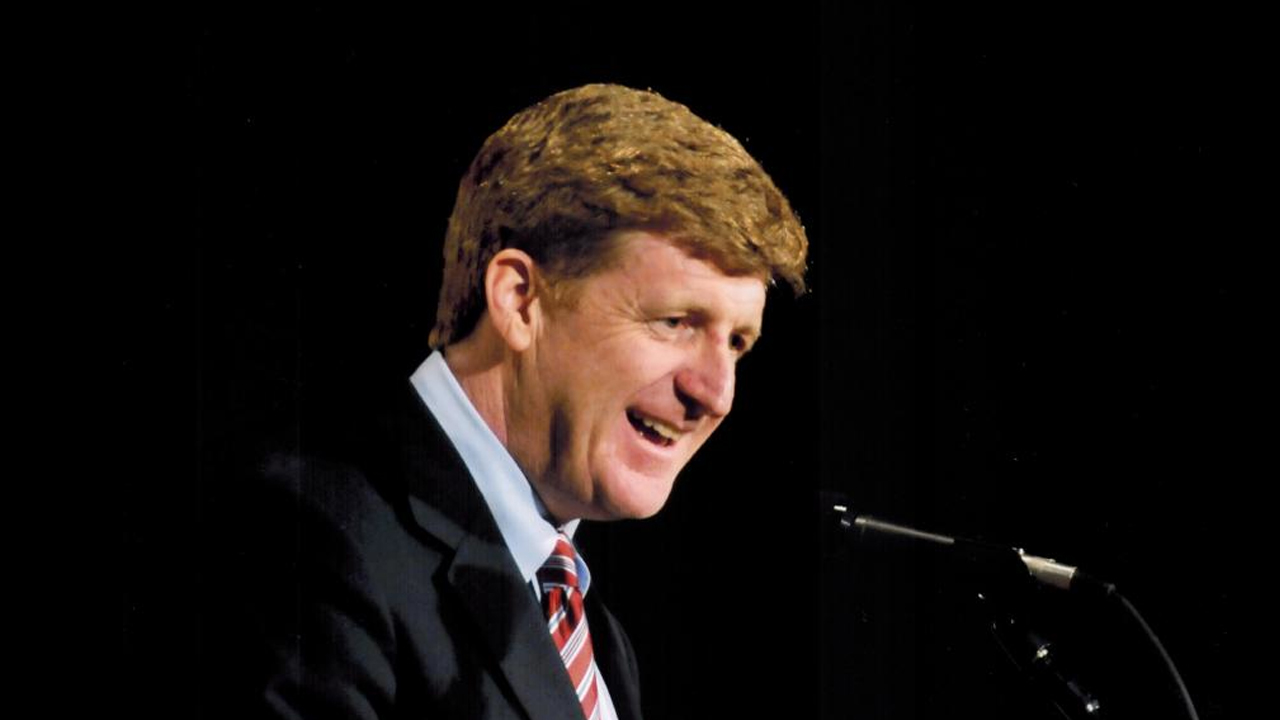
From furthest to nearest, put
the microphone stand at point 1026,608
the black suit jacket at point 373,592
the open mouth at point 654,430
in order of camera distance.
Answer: the open mouth at point 654,430 → the microphone stand at point 1026,608 → the black suit jacket at point 373,592

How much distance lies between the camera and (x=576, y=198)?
67.7 inches

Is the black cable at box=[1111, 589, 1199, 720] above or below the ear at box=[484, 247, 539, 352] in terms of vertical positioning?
below

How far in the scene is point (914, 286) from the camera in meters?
2.43

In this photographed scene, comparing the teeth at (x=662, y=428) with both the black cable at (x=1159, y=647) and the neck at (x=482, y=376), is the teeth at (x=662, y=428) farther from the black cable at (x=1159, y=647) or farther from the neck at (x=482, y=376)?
the black cable at (x=1159, y=647)

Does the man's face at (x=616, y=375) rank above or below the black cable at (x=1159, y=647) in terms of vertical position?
above

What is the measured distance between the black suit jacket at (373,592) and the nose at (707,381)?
32 centimetres

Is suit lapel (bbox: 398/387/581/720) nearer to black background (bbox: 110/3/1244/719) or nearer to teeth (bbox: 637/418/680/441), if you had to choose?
black background (bbox: 110/3/1244/719)

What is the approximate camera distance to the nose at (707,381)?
1.79 m

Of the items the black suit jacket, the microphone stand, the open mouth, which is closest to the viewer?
the black suit jacket

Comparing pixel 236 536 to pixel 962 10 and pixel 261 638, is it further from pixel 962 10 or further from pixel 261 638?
pixel 962 10

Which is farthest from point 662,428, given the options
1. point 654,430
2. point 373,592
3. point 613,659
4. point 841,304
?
point 841,304

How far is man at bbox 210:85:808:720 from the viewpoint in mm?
1553

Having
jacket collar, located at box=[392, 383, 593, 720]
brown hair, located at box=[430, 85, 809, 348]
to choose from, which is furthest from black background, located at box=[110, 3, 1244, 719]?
jacket collar, located at box=[392, 383, 593, 720]

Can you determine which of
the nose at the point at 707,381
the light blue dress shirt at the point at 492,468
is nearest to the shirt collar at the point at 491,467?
the light blue dress shirt at the point at 492,468
